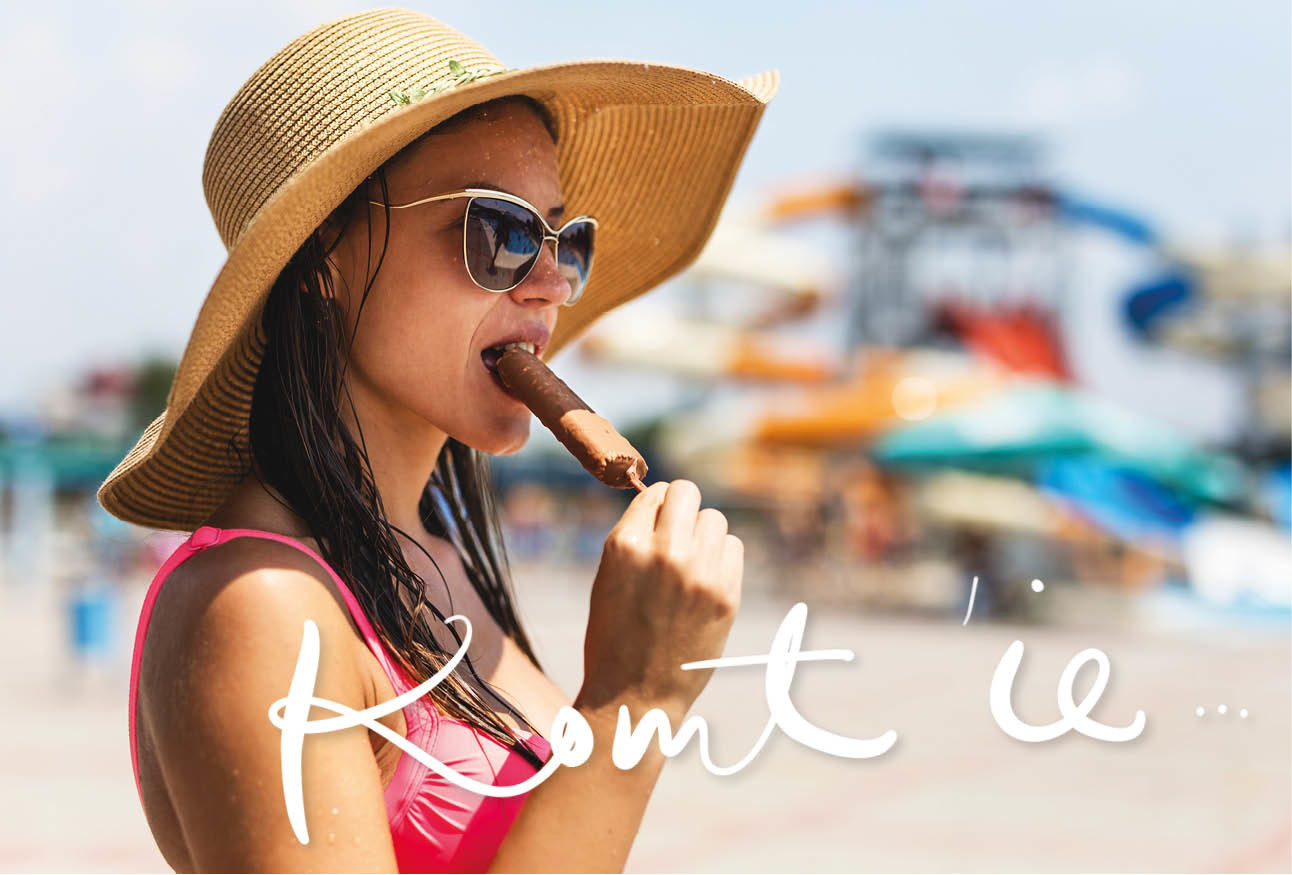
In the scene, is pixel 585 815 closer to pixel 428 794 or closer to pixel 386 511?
pixel 428 794

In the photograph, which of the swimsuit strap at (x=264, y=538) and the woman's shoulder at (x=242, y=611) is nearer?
the woman's shoulder at (x=242, y=611)

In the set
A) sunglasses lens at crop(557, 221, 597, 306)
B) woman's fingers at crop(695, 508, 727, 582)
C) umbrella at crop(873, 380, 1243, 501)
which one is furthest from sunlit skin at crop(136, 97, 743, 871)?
umbrella at crop(873, 380, 1243, 501)

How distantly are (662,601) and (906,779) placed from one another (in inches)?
264

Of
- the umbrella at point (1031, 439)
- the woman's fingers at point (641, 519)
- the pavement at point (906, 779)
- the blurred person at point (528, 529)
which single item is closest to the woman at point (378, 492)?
the woman's fingers at point (641, 519)

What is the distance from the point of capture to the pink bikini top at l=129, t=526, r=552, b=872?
1475mm

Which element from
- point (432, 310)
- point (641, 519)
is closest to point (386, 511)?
point (432, 310)

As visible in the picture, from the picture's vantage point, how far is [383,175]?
5.38 ft

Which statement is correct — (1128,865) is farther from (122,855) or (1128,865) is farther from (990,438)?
(990,438)

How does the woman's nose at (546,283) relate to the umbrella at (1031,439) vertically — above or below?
above

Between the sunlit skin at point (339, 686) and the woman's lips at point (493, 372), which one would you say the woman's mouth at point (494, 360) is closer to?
the woman's lips at point (493, 372)

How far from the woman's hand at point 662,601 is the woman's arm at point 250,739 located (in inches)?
10.1

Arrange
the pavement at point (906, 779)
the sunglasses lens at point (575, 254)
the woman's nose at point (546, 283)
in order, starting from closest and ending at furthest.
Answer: the woman's nose at point (546, 283) → the sunglasses lens at point (575, 254) → the pavement at point (906, 779)

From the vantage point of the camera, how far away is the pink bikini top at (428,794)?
1.47 meters

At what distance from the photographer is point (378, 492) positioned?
67.9 inches
